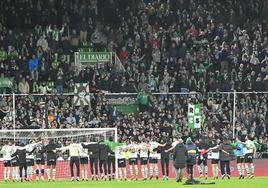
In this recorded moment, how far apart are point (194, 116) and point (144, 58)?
5.55 m

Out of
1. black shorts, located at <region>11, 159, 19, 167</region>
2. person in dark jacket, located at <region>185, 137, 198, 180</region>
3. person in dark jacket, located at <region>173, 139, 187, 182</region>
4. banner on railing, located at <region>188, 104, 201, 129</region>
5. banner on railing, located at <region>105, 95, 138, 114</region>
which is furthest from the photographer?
banner on railing, located at <region>105, 95, 138, 114</region>

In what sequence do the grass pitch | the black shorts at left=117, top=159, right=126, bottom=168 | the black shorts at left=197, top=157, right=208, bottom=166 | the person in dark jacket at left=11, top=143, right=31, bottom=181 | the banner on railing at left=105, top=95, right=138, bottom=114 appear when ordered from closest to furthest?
the grass pitch, the person in dark jacket at left=11, top=143, right=31, bottom=181, the black shorts at left=117, top=159, right=126, bottom=168, the black shorts at left=197, top=157, right=208, bottom=166, the banner on railing at left=105, top=95, right=138, bottom=114

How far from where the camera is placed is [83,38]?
48.4m

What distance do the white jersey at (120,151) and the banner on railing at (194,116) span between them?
6.22 metres

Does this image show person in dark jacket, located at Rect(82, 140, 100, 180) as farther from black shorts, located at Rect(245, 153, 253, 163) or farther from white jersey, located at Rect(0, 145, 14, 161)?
black shorts, located at Rect(245, 153, 253, 163)

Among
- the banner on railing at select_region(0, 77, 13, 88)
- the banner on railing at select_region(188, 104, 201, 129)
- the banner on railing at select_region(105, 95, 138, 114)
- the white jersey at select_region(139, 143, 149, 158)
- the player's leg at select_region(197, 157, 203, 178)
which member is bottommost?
the player's leg at select_region(197, 157, 203, 178)

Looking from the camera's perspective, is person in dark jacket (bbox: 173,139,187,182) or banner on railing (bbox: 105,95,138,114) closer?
person in dark jacket (bbox: 173,139,187,182)

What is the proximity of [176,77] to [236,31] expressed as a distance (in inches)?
223

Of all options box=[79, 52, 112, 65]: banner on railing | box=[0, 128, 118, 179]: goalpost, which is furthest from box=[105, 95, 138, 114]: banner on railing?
box=[0, 128, 118, 179]: goalpost

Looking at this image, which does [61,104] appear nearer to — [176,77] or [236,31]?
[176,77]

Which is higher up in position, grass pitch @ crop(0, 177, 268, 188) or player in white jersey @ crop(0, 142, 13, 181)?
player in white jersey @ crop(0, 142, 13, 181)

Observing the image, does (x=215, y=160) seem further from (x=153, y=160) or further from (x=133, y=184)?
(x=133, y=184)

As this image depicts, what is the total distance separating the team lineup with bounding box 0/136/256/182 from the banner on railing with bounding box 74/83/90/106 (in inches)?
202

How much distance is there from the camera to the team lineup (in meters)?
37.8
